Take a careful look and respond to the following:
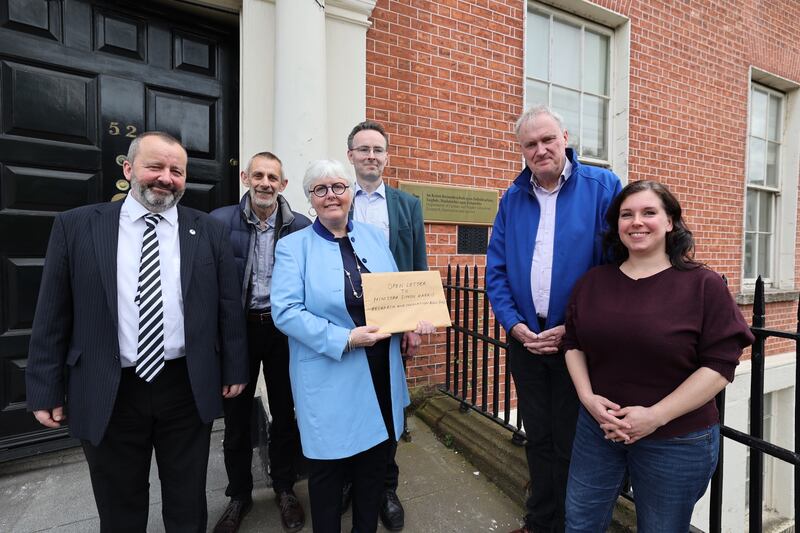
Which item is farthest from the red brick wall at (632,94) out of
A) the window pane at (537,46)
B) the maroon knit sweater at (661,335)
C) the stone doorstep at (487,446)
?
the maroon knit sweater at (661,335)

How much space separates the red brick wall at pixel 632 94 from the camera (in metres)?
3.76

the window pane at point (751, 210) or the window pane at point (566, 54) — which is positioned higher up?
the window pane at point (566, 54)

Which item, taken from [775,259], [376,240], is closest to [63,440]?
[376,240]

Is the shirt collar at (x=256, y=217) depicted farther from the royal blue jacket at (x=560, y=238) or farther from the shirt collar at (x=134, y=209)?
the royal blue jacket at (x=560, y=238)

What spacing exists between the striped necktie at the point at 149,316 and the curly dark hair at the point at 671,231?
1795 millimetres

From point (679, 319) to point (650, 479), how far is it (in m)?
0.57

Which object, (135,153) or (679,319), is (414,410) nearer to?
(679,319)

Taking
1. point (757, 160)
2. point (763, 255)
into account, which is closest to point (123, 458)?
point (757, 160)

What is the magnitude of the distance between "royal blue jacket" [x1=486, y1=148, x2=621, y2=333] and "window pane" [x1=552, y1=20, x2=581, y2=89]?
362 centimetres

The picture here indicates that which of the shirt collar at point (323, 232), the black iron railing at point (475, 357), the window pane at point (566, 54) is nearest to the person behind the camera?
the shirt collar at point (323, 232)

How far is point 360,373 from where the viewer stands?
1.68 meters

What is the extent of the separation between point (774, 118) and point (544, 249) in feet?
25.3

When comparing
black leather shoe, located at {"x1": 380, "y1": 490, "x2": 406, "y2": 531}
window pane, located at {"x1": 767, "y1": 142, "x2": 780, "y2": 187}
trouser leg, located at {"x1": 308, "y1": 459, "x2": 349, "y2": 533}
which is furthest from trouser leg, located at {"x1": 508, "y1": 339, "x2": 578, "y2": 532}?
window pane, located at {"x1": 767, "y1": 142, "x2": 780, "y2": 187}

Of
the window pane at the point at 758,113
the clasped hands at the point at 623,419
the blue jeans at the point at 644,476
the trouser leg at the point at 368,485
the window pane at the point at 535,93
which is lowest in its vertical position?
the trouser leg at the point at 368,485
